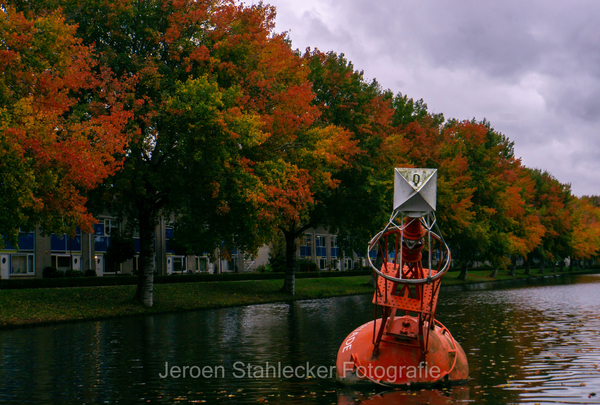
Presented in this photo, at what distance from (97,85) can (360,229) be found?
2492 centimetres

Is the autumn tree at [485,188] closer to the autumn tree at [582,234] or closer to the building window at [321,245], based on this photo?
the building window at [321,245]

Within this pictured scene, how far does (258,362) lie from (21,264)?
43.9 metres

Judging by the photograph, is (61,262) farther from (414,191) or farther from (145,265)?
(414,191)

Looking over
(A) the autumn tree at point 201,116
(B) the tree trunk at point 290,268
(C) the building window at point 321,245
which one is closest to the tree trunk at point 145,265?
(A) the autumn tree at point 201,116

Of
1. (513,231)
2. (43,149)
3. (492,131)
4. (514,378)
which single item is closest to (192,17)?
(43,149)

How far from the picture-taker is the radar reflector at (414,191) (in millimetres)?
11367

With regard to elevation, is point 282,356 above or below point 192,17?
below

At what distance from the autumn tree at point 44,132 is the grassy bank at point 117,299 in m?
4.47

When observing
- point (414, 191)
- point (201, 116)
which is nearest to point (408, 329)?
point (414, 191)

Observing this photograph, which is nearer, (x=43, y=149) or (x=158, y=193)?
(x=43, y=149)

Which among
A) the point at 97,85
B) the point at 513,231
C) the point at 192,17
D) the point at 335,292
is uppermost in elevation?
the point at 192,17

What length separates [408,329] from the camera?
12.6m

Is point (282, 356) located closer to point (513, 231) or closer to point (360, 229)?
point (360, 229)

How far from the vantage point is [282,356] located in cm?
1648
